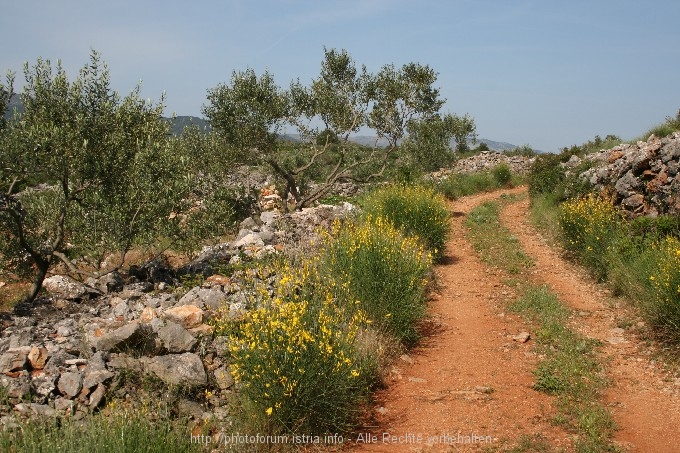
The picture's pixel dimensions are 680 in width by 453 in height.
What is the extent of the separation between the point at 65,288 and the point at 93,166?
2.79 metres

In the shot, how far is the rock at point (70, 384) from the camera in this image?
551 centimetres

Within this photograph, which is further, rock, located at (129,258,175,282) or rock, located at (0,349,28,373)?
rock, located at (129,258,175,282)

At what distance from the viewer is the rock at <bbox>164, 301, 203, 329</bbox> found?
727cm

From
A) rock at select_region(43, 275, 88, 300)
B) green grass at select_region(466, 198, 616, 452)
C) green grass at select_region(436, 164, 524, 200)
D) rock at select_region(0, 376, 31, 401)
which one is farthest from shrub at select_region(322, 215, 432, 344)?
green grass at select_region(436, 164, 524, 200)

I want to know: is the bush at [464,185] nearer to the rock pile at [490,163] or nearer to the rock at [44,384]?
the rock pile at [490,163]

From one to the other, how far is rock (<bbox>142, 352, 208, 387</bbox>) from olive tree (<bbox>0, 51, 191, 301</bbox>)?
199 inches

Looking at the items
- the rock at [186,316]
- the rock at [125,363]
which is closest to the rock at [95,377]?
the rock at [125,363]

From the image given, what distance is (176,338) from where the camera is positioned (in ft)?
21.8

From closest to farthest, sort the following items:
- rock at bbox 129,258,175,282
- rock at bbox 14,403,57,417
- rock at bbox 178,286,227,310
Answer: rock at bbox 14,403,57,417 → rock at bbox 178,286,227,310 → rock at bbox 129,258,175,282

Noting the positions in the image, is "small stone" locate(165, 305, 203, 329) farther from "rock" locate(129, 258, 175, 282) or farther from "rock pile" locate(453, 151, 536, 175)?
"rock pile" locate(453, 151, 536, 175)

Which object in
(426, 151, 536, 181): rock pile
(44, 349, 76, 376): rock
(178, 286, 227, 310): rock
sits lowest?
(44, 349, 76, 376): rock

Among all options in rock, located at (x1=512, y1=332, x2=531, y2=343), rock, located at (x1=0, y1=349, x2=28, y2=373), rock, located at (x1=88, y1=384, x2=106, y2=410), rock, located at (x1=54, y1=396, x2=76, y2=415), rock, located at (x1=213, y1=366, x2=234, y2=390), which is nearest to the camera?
rock, located at (x1=54, y1=396, x2=76, y2=415)

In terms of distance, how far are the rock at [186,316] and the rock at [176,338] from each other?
43 centimetres

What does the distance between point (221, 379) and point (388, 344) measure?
3.08 metres
